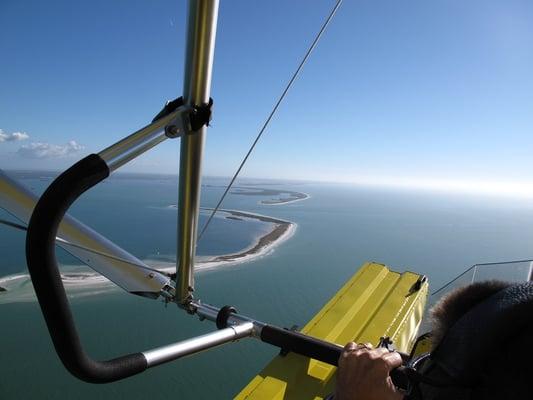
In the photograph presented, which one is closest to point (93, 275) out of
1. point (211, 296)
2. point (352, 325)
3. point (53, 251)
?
point (211, 296)

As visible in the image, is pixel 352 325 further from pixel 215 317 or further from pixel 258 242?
pixel 258 242

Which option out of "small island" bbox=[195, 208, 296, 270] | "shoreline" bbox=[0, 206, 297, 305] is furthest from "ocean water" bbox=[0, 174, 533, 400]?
"small island" bbox=[195, 208, 296, 270]

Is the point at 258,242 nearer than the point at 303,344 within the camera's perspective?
No

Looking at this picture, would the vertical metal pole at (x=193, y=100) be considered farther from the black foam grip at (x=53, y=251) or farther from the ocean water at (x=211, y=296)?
the ocean water at (x=211, y=296)

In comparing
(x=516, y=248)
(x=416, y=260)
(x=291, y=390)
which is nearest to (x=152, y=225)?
(x=416, y=260)

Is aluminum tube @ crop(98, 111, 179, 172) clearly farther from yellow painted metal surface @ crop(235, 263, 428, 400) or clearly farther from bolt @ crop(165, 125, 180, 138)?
yellow painted metal surface @ crop(235, 263, 428, 400)
